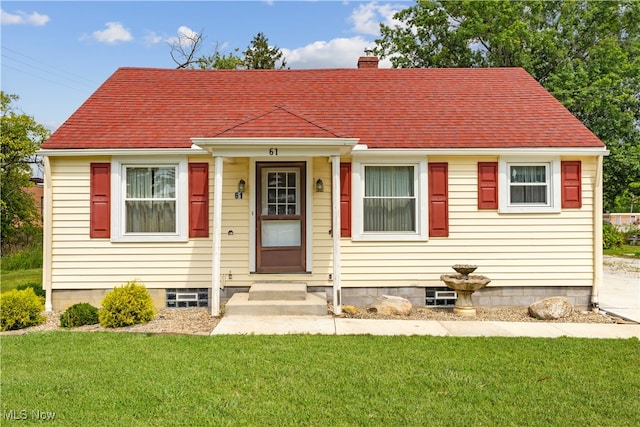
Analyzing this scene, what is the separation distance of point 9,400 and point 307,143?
499cm

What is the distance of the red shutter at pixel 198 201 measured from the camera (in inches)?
322

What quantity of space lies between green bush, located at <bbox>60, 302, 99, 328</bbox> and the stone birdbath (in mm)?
5760

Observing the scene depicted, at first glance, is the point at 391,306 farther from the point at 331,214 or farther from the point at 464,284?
the point at 331,214

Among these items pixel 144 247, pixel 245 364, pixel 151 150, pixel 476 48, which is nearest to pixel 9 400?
pixel 245 364

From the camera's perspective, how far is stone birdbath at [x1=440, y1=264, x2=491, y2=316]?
7.49m

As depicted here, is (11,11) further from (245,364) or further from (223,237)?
(245,364)

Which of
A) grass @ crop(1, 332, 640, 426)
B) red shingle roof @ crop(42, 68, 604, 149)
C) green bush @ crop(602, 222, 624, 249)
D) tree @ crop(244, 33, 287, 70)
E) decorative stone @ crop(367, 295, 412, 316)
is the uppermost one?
tree @ crop(244, 33, 287, 70)

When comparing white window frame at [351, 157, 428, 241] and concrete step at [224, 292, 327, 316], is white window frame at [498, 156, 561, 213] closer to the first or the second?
white window frame at [351, 157, 428, 241]

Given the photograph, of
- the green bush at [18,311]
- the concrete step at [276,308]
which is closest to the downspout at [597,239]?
the concrete step at [276,308]

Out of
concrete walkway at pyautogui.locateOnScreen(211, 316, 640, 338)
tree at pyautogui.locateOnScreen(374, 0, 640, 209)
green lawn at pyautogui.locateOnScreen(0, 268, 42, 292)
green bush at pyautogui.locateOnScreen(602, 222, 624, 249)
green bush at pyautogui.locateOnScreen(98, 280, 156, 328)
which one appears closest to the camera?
concrete walkway at pyautogui.locateOnScreen(211, 316, 640, 338)

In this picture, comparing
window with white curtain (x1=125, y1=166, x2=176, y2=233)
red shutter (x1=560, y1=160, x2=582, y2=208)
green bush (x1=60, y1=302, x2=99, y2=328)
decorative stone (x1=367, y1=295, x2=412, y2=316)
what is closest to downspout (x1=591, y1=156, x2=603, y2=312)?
red shutter (x1=560, y1=160, x2=582, y2=208)

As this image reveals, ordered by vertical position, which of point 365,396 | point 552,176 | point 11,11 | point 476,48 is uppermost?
point 476,48

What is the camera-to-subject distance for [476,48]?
23.0 metres

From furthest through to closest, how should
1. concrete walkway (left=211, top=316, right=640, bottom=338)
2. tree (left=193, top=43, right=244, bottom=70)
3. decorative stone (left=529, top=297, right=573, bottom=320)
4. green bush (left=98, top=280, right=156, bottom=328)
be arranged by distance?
A: tree (left=193, top=43, right=244, bottom=70) → decorative stone (left=529, top=297, right=573, bottom=320) → green bush (left=98, top=280, right=156, bottom=328) → concrete walkway (left=211, top=316, right=640, bottom=338)
